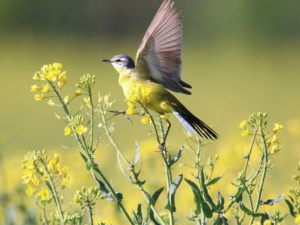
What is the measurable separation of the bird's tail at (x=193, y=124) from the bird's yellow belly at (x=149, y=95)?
35 mm

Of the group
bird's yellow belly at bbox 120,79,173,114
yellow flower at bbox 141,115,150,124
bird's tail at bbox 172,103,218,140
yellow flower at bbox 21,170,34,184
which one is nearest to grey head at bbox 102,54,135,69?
bird's yellow belly at bbox 120,79,173,114

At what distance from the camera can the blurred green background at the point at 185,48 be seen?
12.5 meters

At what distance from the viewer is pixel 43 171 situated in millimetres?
2674

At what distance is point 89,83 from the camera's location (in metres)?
2.61

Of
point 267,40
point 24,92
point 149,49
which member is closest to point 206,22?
point 267,40

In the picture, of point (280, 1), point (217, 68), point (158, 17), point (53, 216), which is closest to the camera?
point (53, 216)

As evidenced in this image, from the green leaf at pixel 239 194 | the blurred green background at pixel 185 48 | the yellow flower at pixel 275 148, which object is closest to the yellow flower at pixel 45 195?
the green leaf at pixel 239 194

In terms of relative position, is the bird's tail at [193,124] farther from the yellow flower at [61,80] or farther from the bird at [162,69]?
the yellow flower at [61,80]

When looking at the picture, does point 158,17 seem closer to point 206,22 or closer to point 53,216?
point 53,216

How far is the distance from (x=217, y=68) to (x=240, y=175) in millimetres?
13432

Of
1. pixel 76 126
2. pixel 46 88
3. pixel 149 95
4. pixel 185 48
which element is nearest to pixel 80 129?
pixel 76 126

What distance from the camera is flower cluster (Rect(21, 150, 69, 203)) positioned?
2.64 m

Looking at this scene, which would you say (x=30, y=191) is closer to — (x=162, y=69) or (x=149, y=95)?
(x=149, y=95)

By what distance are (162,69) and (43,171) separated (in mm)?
769
